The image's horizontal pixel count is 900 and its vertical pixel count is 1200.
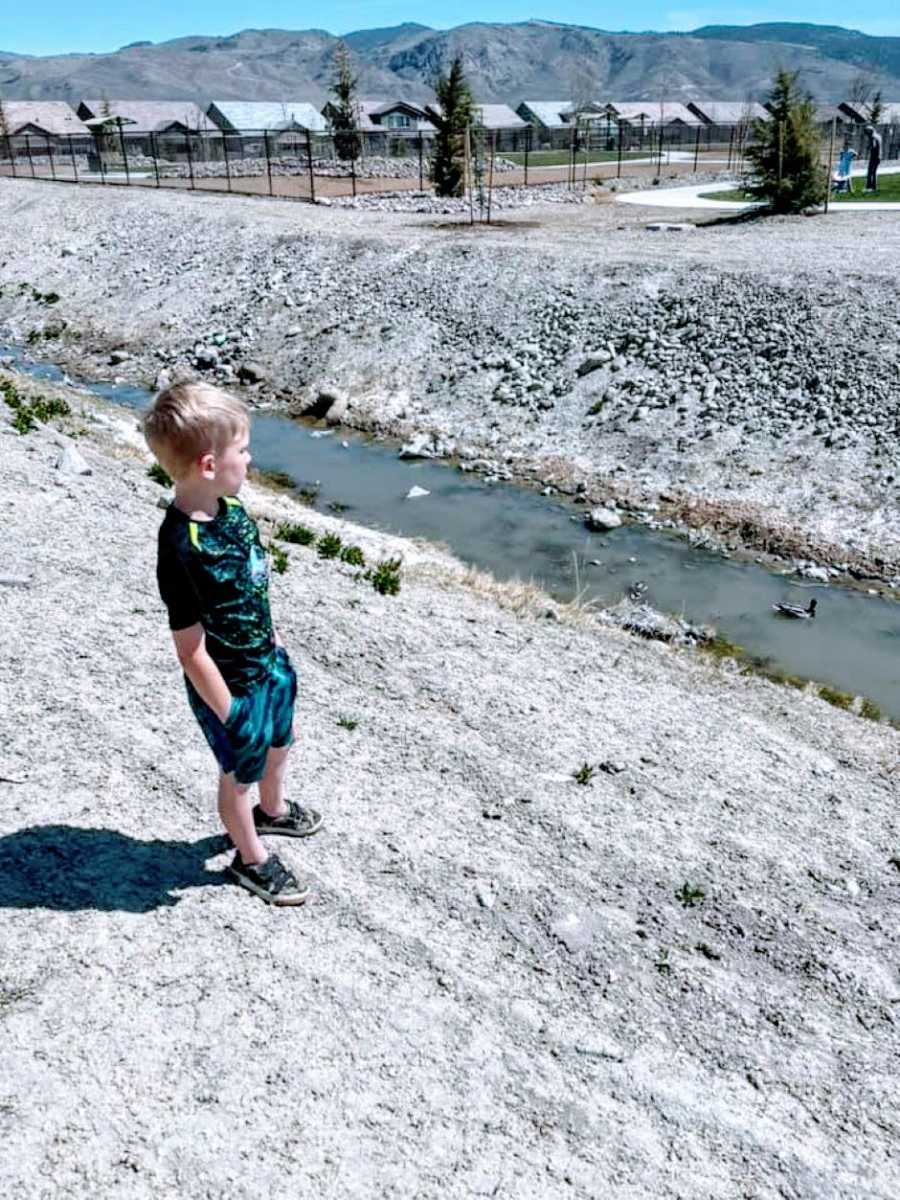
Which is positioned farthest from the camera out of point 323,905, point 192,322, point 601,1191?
point 192,322

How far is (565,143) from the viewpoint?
10769 centimetres

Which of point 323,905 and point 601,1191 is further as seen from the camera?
point 323,905

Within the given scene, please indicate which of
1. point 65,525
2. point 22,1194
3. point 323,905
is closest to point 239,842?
point 323,905

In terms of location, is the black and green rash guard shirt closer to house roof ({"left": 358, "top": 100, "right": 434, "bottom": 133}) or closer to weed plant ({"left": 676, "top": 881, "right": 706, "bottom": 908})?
weed plant ({"left": 676, "top": 881, "right": 706, "bottom": 908})

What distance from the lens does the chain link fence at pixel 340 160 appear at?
180 feet

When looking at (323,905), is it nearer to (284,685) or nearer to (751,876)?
(284,685)

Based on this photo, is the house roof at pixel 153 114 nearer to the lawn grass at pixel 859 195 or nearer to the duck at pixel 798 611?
the lawn grass at pixel 859 195

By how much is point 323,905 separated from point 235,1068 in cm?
121

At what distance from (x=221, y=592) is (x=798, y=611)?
35.6 feet

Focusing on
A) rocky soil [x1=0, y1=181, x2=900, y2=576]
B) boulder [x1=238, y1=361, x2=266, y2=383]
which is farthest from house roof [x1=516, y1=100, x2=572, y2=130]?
boulder [x1=238, y1=361, x2=266, y2=383]

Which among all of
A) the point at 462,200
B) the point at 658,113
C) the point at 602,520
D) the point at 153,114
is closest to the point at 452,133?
the point at 462,200

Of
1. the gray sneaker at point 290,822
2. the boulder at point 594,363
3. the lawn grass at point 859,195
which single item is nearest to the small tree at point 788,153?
the lawn grass at point 859,195

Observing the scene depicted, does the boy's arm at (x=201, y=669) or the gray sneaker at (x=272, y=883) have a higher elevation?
the boy's arm at (x=201, y=669)

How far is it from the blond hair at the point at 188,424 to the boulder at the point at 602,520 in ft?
41.6
